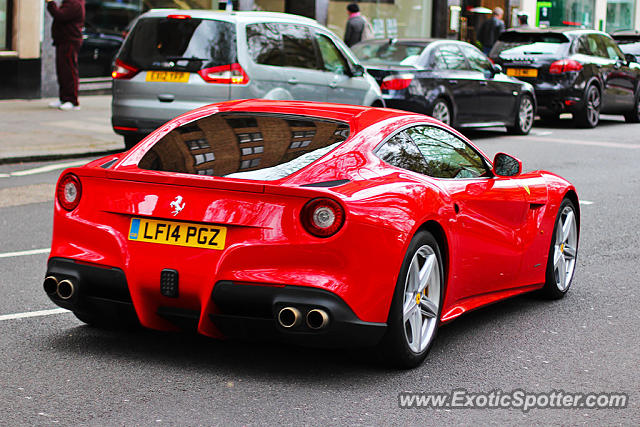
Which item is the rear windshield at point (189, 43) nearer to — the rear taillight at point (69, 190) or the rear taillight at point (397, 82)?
the rear taillight at point (397, 82)

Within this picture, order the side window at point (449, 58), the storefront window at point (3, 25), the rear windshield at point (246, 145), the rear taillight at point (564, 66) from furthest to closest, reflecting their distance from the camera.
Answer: the storefront window at point (3, 25) → the rear taillight at point (564, 66) → the side window at point (449, 58) → the rear windshield at point (246, 145)

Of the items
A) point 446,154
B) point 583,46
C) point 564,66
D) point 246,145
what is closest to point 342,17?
point 583,46

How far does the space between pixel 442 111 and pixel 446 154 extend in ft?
34.8

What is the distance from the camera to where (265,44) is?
1378cm

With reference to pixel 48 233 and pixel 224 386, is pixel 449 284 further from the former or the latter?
pixel 48 233

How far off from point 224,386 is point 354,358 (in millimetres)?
761

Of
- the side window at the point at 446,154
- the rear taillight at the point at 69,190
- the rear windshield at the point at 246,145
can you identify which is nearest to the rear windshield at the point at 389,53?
the side window at the point at 446,154

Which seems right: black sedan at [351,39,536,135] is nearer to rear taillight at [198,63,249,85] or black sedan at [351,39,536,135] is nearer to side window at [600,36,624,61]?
rear taillight at [198,63,249,85]

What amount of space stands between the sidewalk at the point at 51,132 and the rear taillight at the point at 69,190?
323 inches

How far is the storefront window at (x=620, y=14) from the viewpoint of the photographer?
40281mm

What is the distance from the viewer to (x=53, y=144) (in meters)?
14.4

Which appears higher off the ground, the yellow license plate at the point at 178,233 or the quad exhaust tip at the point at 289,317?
the yellow license plate at the point at 178,233

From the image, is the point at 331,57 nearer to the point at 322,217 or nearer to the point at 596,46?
the point at 596,46

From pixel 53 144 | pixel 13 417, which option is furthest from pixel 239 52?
pixel 13 417
